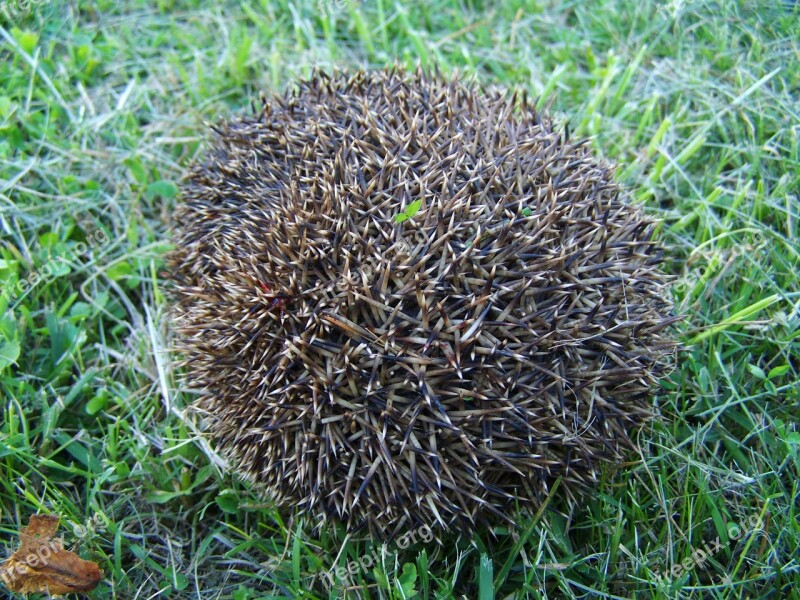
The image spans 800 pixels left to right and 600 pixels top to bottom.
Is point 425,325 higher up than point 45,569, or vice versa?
point 425,325

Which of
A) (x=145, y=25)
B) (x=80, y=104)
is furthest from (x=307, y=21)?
(x=80, y=104)

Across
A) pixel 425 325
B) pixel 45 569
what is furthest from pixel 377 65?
pixel 45 569

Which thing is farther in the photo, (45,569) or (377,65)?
(377,65)

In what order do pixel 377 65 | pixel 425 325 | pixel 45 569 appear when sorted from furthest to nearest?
pixel 377 65 → pixel 45 569 → pixel 425 325

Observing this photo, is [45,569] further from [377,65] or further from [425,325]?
[377,65]

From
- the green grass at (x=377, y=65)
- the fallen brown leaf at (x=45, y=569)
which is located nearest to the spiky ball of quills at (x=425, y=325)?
the green grass at (x=377, y=65)

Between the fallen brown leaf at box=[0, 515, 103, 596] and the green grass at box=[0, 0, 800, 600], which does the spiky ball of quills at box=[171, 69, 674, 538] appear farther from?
the fallen brown leaf at box=[0, 515, 103, 596]
